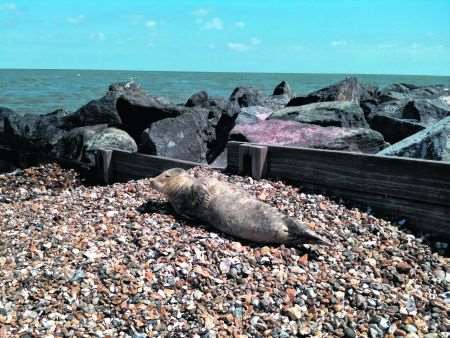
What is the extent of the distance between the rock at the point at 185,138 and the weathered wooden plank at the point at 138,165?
0.56 metres

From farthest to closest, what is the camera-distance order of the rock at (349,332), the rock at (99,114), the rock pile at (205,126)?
the rock at (99,114)
the rock pile at (205,126)
the rock at (349,332)

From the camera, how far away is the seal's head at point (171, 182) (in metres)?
5.60

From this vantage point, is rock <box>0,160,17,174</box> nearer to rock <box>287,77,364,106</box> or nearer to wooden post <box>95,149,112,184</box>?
wooden post <box>95,149,112,184</box>

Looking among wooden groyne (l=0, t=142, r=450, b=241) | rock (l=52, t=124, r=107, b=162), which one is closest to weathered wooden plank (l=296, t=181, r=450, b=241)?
wooden groyne (l=0, t=142, r=450, b=241)

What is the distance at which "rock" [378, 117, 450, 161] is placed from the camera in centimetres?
572

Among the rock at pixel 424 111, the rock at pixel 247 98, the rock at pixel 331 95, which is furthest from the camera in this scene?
the rock at pixel 247 98

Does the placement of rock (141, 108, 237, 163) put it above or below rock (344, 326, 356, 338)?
above

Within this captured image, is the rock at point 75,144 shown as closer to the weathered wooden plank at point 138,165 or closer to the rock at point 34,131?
the rock at point 34,131

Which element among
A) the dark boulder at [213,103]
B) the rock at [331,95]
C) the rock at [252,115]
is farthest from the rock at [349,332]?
the dark boulder at [213,103]

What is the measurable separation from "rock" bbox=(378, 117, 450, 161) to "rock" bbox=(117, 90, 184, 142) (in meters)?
5.41

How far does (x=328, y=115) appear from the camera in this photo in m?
8.92

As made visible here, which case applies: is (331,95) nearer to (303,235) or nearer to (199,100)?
(199,100)

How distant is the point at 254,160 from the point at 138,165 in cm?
218

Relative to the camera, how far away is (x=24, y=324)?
12.5 ft
